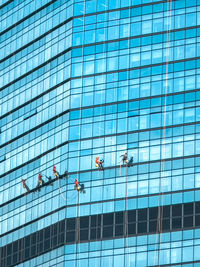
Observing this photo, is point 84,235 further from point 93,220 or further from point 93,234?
point 93,220

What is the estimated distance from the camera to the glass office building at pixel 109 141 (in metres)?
158

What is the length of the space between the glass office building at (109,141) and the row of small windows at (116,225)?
0.42 ft

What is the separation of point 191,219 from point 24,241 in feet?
85.6

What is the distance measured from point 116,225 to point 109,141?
1147 cm

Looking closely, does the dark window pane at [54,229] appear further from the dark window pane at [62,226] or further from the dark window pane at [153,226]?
the dark window pane at [153,226]

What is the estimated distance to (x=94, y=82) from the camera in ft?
550

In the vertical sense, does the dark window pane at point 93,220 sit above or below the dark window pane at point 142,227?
above

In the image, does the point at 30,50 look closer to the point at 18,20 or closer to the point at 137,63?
the point at 18,20

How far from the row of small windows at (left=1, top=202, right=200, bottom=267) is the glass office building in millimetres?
127

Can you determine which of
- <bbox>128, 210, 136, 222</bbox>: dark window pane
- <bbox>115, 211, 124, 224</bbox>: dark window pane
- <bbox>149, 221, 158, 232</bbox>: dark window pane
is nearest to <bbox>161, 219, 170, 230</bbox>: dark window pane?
<bbox>149, 221, 158, 232</bbox>: dark window pane

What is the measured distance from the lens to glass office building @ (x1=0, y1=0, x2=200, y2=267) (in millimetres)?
158375

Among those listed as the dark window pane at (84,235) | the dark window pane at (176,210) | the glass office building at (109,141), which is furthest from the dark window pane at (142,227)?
the dark window pane at (84,235)

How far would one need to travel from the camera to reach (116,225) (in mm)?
159750

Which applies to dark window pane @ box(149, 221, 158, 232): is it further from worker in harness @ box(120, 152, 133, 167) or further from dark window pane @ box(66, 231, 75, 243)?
dark window pane @ box(66, 231, 75, 243)
